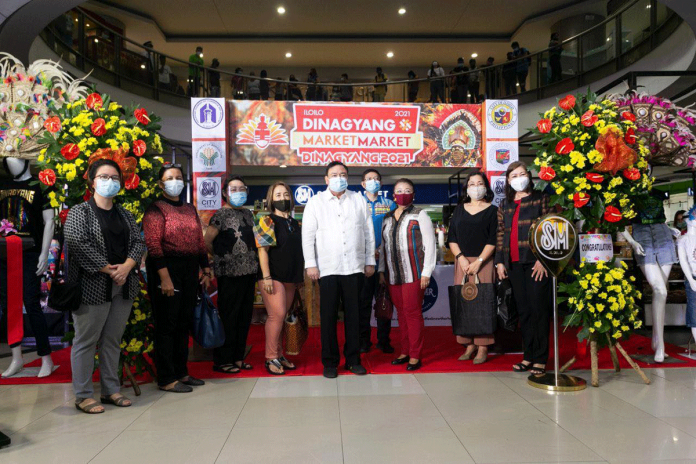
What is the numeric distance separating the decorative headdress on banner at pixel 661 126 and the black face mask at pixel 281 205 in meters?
2.66

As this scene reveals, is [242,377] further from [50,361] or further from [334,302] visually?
[50,361]

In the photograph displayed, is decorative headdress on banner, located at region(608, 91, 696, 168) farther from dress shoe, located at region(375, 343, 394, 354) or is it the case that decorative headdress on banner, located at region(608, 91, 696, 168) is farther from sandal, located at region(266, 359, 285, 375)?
sandal, located at region(266, 359, 285, 375)

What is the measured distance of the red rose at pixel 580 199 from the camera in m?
3.86

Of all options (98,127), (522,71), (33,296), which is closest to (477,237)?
(98,127)

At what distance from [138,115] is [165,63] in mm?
8843

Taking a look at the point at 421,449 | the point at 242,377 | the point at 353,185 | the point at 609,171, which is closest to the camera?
the point at 421,449

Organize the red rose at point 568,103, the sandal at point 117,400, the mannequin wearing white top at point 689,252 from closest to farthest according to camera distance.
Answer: the sandal at point 117,400, the red rose at point 568,103, the mannequin wearing white top at point 689,252

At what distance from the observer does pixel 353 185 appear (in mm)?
15117

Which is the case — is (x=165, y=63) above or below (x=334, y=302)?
above

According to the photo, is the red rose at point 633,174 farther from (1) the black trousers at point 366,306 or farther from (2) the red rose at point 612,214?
(1) the black trousers at point 366,306

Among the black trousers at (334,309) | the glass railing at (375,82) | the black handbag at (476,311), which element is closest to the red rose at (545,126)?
the black handbag at (476,311)

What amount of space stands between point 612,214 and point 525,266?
71 centimetres

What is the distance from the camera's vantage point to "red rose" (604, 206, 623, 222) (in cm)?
385

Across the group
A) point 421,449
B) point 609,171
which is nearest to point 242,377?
point 421,449
